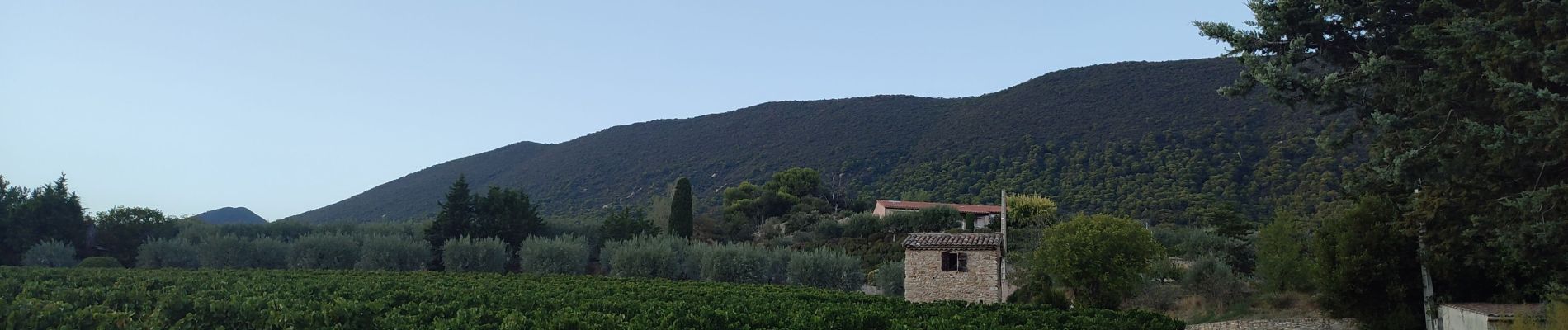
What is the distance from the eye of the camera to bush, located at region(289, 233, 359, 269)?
35.6m

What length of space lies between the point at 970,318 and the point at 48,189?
42103 millimetres

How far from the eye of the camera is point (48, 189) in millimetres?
39219

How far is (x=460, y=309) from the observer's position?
15.2 m

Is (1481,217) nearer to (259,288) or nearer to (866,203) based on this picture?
(259,288)

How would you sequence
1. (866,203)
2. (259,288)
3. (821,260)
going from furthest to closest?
(866,203), (821,260), (259,288)

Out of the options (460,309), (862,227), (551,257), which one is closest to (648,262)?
(551,257)

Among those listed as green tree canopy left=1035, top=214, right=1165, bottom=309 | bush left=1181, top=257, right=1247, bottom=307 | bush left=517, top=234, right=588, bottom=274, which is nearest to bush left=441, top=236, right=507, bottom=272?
bush left=517, top=234, right=588, bottom=274

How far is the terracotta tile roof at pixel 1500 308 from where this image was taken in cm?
1352

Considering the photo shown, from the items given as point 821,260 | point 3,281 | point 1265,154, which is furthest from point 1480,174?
point 1265,154

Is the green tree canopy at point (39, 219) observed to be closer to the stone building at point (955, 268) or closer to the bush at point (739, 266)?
the bush at point (739, 266)

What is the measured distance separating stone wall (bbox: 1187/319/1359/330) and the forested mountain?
26566 millimetres

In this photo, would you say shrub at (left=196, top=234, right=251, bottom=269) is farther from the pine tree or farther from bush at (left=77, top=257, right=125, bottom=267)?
the pine tree

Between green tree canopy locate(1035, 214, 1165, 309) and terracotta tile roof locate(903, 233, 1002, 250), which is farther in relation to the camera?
green tree canopy locate(1035, 214, 1165, 309)

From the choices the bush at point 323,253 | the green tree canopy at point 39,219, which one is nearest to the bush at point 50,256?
the green tree canopy at point 39,219
